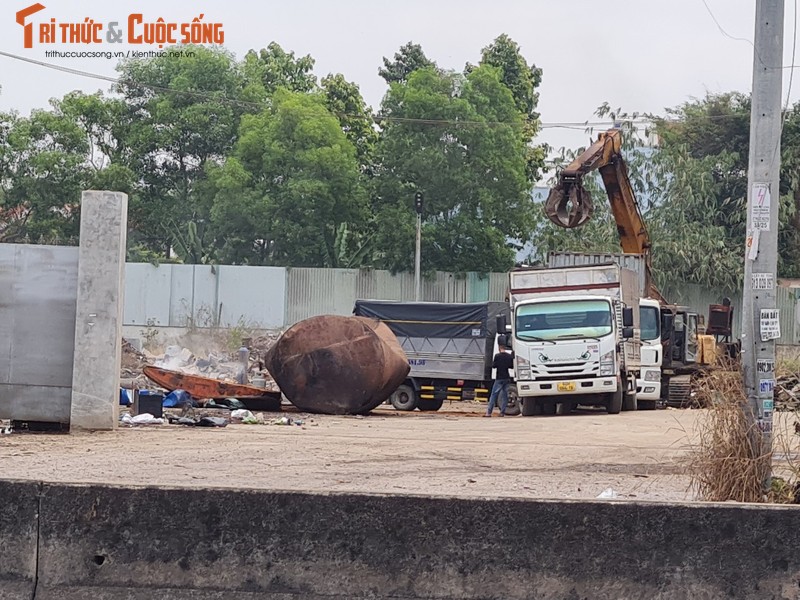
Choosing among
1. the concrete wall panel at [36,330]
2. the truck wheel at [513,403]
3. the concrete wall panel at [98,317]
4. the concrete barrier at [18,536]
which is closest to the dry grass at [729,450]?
the concrete barrier at [18,536]

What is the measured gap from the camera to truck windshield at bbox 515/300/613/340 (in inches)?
1021

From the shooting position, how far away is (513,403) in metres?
27.9

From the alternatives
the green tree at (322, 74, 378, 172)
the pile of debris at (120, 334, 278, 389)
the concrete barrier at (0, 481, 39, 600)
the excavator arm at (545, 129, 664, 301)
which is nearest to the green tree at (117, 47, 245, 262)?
the green tree at (322, 74, 378, 172)

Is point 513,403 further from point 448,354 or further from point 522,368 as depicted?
→ point 448,354

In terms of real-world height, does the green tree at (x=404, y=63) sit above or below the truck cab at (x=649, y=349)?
above

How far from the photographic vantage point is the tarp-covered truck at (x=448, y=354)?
2917 centimetres

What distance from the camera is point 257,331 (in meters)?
45.1

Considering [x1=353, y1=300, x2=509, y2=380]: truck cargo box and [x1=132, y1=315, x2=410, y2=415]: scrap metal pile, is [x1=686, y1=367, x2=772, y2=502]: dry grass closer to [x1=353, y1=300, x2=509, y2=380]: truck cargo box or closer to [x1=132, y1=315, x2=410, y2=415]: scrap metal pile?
[x1=132, y1=315, x2=410, y2=415]: scrap metal pile

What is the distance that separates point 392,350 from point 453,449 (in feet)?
27.9

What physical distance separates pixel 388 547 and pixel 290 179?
132 feet

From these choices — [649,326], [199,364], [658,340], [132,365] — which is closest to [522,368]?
[649,326]

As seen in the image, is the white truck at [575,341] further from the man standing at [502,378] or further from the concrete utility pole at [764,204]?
the concrete utility pole at [764,204]

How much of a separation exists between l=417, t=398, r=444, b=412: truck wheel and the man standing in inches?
99.0

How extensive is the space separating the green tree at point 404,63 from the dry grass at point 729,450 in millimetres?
50386
